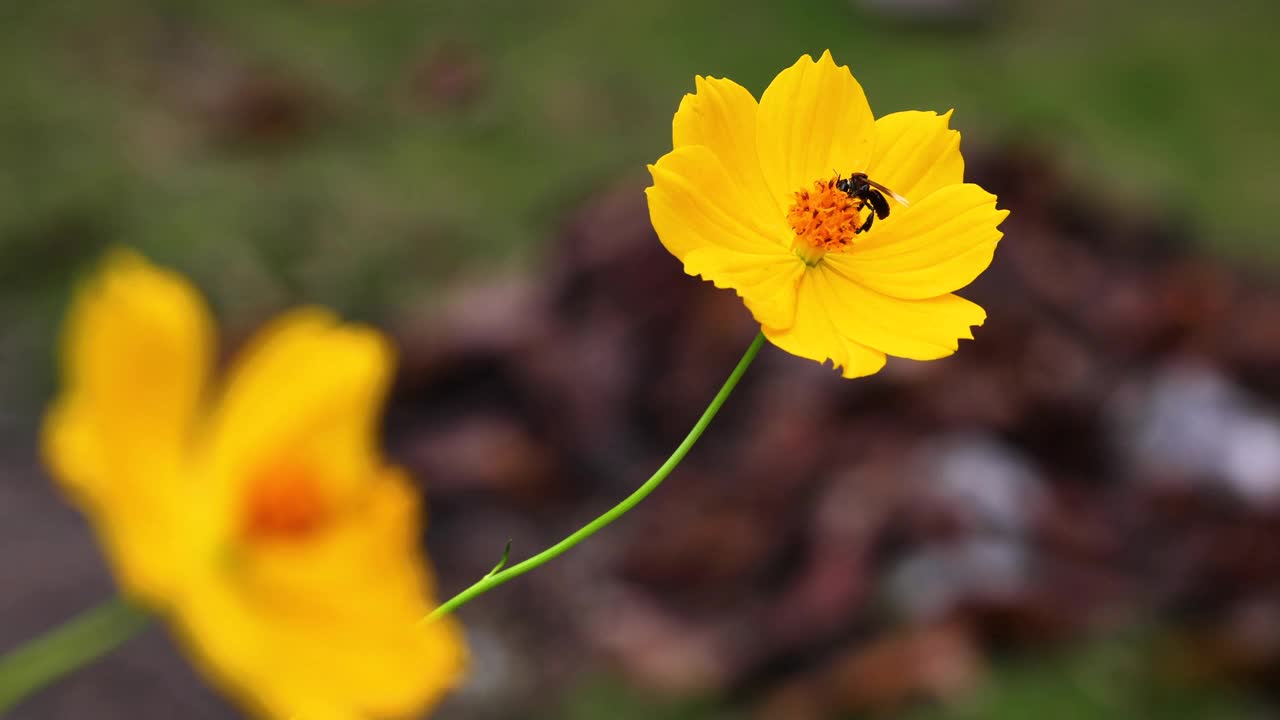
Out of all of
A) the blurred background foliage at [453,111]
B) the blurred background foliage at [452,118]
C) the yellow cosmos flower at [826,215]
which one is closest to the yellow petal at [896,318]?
the yellow cosmos flower at [826,215]

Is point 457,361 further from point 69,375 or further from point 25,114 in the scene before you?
point 69,375

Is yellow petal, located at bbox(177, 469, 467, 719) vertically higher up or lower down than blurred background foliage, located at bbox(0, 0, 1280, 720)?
lower down

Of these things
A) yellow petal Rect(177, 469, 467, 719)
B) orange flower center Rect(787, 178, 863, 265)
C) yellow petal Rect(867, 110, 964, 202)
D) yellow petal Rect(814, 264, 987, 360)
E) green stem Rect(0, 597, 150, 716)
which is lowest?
green stem Rect(0, 597, 150, 716)

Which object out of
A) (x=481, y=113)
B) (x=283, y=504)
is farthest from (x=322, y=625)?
(x=481, y=113)

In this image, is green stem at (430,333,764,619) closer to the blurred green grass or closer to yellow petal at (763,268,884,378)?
yellow petal at (763,268,884,378)

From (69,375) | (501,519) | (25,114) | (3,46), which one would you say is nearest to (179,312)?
(69,375)

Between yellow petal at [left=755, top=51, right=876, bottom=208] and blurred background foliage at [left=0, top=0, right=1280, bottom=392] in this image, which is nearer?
yellow petal at [left=755, top=51, right=876, bottom=208]

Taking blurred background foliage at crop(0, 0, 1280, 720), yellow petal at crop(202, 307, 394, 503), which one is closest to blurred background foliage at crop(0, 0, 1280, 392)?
blurred background foliage at crop(0, 0, 1280, 720)

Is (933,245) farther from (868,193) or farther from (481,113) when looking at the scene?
(481,113)
